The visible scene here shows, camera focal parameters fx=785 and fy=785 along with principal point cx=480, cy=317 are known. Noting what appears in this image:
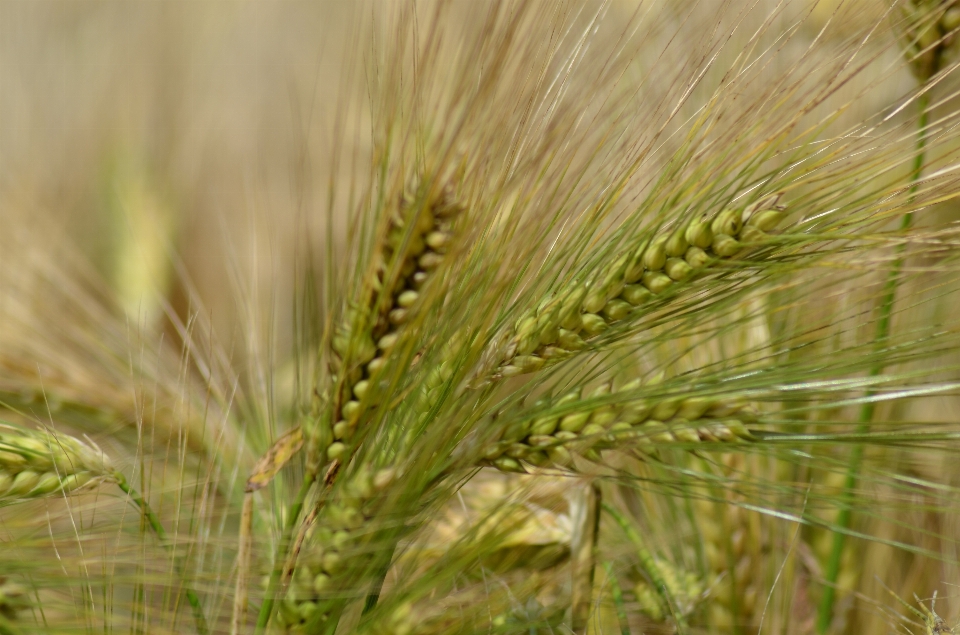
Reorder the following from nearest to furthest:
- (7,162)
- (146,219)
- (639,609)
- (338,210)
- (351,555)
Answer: (351,555)
(639,609)
(7,162)
(146,219)
(338,210)

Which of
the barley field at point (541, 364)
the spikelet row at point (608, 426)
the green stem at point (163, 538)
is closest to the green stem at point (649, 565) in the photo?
the barley field at point (541, 364)

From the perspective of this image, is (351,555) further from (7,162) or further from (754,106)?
(7,162)

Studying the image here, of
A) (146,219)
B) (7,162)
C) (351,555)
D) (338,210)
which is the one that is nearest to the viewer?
(351,555)

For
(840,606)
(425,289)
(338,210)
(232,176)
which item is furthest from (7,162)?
(840,606)

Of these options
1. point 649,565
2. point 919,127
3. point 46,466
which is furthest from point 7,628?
point 919,127

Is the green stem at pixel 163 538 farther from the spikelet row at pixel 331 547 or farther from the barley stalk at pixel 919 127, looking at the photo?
the barley stalk at pixel 919 127

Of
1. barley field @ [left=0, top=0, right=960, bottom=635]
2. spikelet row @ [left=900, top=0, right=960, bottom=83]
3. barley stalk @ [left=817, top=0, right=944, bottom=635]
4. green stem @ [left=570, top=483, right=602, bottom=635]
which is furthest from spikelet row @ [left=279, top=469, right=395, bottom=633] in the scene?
spikelet row @ [left=900, top=0, right=960, bottom=83]
